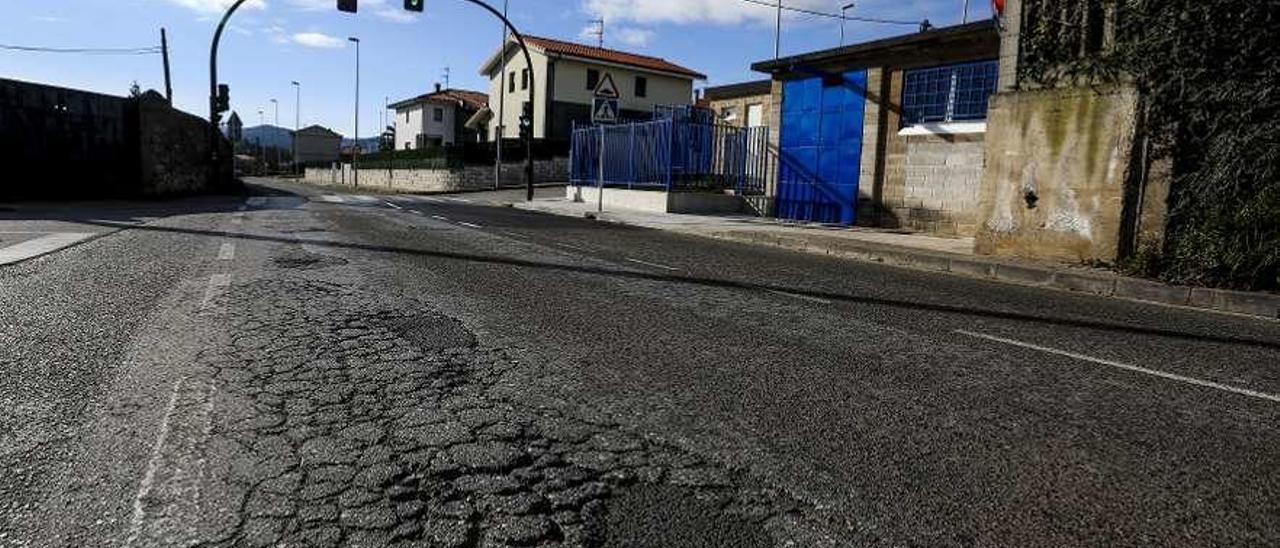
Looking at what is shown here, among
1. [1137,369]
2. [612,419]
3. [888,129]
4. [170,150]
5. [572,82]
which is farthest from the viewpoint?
[572,82]

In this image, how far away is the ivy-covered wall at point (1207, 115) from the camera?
24.7 feet

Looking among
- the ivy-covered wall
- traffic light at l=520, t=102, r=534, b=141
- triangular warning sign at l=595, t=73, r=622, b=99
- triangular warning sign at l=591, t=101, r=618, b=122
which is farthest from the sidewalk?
traffic light at l=520, t=102, r=534, b=141

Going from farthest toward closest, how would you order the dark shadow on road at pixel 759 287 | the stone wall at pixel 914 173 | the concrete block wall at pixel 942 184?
the stone wall at pixel 914 173, the concrete block wall at pixel 942 184, the dark shadow on road at pixel 759 287

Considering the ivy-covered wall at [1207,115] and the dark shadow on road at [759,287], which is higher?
the ivy-covered wall at [1207,115]

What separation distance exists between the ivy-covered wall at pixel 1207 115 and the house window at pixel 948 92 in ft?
14.8

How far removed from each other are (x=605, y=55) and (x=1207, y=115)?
42.3m

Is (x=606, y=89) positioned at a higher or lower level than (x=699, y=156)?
higher

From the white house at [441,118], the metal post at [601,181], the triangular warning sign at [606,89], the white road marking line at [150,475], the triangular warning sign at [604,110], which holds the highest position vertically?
the white house at [441,118]

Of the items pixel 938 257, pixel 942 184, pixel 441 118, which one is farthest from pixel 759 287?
pixel 441 118

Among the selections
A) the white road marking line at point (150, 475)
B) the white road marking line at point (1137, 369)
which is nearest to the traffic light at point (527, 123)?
the white road marking line at point (1137, 369)

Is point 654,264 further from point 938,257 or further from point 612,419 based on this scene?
point 612,419

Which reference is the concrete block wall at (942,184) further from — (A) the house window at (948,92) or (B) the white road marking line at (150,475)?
(B) the white road marking line at (150,475)

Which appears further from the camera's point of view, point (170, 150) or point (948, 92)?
point (170, 150)

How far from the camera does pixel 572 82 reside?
46406 millimetres
